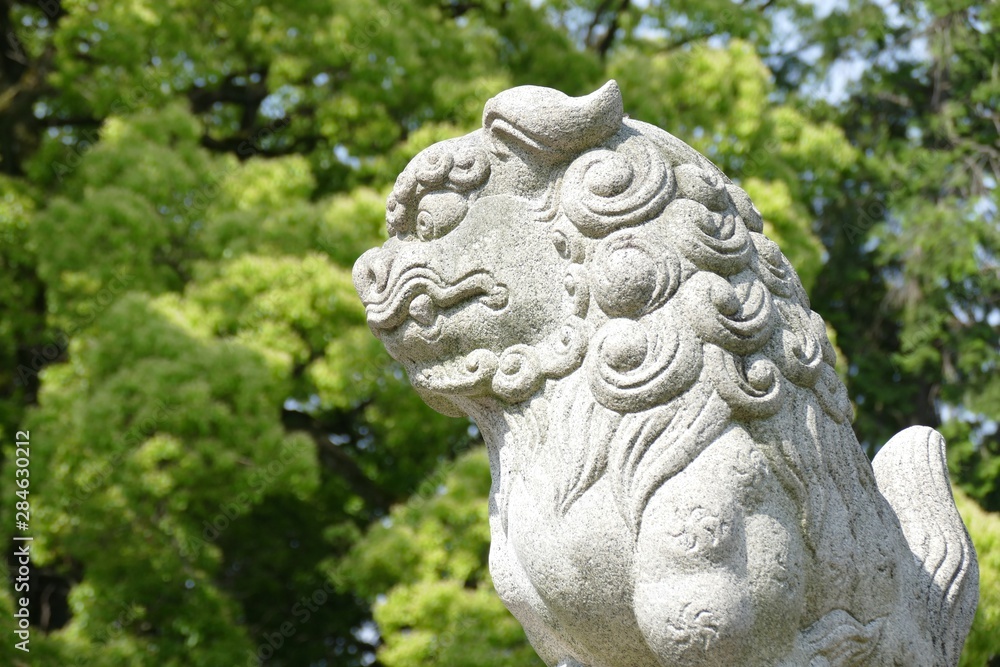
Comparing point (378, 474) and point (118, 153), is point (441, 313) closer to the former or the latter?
point (118, 153)

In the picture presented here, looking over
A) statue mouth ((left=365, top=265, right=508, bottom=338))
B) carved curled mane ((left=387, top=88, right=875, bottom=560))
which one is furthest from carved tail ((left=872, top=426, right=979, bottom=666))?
statue mouth ((left=365, top=265, right=508, bottom=338))

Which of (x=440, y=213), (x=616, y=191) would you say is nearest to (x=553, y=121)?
(x=616, y=191)

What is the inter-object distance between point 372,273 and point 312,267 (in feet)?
14.3

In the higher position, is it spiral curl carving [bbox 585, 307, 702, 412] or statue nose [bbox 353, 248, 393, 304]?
statue nose [bbox 353, 248, 393, 304]

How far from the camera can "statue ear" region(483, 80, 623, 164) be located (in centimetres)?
252

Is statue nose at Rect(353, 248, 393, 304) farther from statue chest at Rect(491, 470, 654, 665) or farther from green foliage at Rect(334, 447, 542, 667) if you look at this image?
green foliage at Rect(334, 447, 542, 667)

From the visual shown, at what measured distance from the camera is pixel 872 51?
1083 centimetres

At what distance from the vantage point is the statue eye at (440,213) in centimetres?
261

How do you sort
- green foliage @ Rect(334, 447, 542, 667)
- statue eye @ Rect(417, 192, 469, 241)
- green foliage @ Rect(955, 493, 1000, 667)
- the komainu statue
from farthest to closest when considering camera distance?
green foliage @ Rect(334, 447, 542, 667) → green foliage @ Rect(955, 493, 1000, 667) → statue eye @ Rect(417, 192, 469, 241) → the komainu statue

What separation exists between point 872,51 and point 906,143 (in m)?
1.08

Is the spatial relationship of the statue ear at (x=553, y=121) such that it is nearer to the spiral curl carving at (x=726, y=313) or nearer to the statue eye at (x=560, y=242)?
the statue eye at (x=560, y=242)

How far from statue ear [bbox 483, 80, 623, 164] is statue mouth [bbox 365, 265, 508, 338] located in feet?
1.07

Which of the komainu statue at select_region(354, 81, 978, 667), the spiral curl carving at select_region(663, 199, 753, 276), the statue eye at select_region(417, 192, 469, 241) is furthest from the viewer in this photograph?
the statue eye at select_region(417, 192, 469, 241)

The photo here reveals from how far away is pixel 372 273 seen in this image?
8.73 feet
